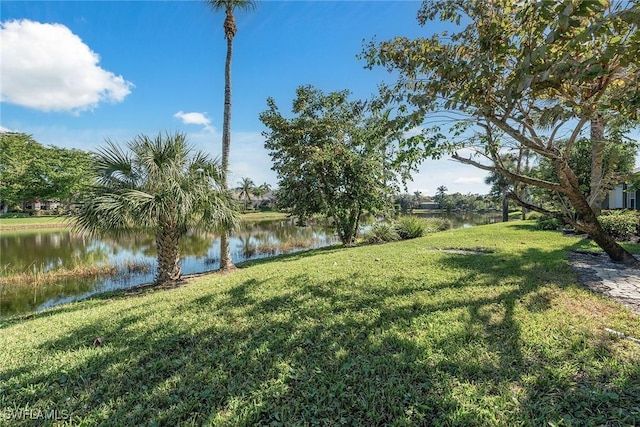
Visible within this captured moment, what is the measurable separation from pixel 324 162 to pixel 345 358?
31.2ft

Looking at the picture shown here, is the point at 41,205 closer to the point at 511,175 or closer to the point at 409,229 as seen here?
the point at 409,229

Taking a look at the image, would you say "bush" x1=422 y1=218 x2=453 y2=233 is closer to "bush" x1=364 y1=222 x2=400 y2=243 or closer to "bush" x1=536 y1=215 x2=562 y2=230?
"bush" x1=364 y1=222 x2=400 y2=243

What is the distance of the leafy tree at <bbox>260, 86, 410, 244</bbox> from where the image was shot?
39.3 feet

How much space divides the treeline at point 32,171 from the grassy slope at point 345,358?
38.0m

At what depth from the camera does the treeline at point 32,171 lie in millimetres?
34219

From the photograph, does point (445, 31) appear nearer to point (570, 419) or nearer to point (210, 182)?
point (570, 419)

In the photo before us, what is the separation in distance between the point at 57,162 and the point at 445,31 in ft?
156

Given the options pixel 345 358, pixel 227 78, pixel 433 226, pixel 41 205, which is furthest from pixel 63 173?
pixel 345 358

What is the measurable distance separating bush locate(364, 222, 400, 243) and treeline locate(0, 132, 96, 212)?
34218mm

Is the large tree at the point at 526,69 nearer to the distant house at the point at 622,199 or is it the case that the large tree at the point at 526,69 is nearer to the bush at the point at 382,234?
the bush at the point at 382,234

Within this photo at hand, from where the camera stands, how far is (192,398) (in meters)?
2.47

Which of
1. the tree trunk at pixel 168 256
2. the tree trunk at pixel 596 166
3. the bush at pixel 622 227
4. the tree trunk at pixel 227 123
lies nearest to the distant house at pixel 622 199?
the bush at pixel 622 227

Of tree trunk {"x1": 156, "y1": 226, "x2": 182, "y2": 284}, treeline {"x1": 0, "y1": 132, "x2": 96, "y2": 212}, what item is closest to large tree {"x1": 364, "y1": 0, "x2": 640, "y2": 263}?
tree trunk {"x1": 156, "y1": 226, "x2": 182, "y2": 284}

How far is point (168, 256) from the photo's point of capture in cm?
740
